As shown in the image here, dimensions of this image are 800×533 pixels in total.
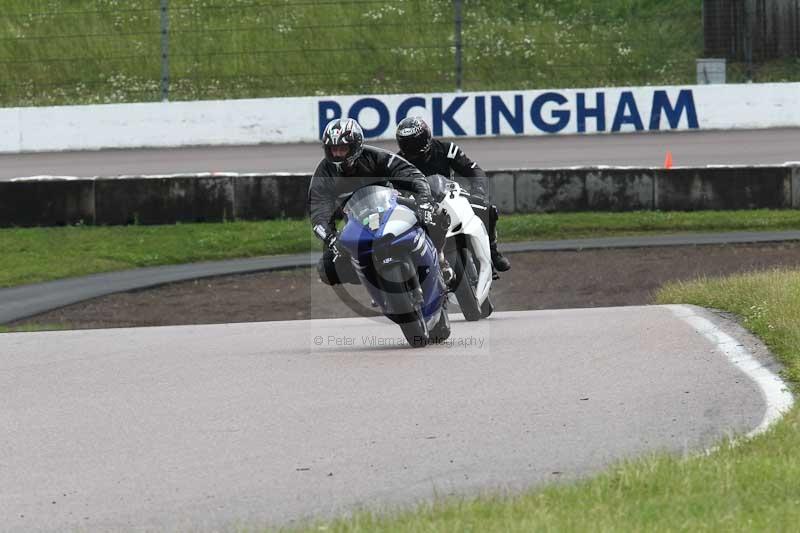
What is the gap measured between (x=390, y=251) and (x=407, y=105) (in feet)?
56.6

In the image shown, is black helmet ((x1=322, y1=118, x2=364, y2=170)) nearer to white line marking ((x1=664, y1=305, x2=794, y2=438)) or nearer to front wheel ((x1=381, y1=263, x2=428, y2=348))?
front wheel ((x1=381, y1=263, x2=428, y2=348))

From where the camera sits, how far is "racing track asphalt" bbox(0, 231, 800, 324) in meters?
15.7

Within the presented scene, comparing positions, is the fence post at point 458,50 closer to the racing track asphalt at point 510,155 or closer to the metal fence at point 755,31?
the racing track asphalt at point 510,155

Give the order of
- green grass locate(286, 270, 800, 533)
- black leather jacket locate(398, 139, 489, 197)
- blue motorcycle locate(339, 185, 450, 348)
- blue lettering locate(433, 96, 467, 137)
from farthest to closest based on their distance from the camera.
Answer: blue lettering locate(433, 96, 467, 137) < black leather jacket locate(398, 139, 489, 197) < blue motorcycle locate(339, 185, 450, 348) < green grass locate(286, 270, 800, 533)

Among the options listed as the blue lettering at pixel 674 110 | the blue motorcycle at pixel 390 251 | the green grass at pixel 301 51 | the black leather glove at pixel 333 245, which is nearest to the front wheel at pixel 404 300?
the blue motorcycle at pixel 390 251

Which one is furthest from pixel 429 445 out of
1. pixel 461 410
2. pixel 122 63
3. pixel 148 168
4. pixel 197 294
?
pixel 122 63

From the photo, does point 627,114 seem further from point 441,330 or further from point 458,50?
point 441,330

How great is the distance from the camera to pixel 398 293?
872cm

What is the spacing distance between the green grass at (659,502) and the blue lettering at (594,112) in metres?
20.3

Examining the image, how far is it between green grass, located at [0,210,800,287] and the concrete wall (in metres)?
0.16

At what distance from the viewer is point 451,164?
11.5m

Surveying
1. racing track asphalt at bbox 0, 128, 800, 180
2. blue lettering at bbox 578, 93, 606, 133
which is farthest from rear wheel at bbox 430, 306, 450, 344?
blue lettering at bbox 578, 93, 606, 133

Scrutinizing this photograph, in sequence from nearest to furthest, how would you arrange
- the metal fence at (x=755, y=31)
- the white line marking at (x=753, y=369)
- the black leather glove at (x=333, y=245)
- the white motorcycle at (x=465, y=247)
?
the white line marking at (x=753, y=369), the black leather glove at (x=333, y=245), the white motorcycle at (x=465, y=247), the metal fence at (x=755, y=31)

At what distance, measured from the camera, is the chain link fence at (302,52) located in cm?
2789
